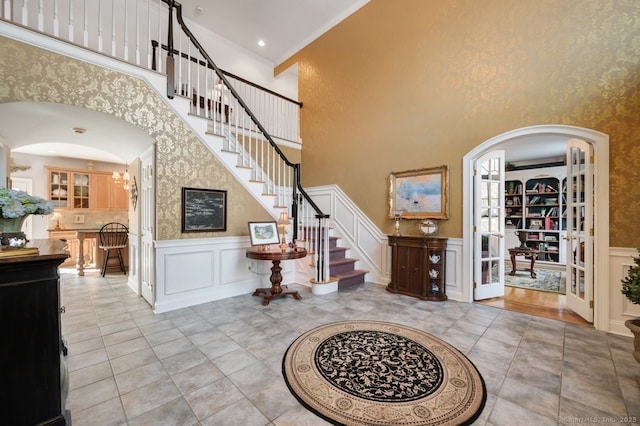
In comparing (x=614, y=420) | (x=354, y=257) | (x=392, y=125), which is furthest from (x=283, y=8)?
(x=614, y=420)

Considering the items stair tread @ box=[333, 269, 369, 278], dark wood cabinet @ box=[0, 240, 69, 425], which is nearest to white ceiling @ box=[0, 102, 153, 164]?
dark wood cabinet @ box=[0, 240, 69, 425]

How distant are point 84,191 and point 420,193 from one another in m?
8.65

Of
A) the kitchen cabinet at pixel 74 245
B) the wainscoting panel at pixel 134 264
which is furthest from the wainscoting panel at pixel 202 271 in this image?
the kitchen cabinet at pixel 74 245

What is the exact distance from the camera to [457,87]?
3859 mm

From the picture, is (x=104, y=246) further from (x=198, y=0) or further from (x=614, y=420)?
(x=614, y=420)

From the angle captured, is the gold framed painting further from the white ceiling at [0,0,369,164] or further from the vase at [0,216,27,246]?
the vase at [0,216,27,246]

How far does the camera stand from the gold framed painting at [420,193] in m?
3.98

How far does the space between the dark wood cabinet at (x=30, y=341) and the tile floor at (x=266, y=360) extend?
0.30 meters

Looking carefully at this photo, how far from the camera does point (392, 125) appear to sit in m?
4.59

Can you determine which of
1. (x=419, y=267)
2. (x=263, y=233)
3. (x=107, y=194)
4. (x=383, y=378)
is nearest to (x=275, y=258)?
(x=263, y=233)

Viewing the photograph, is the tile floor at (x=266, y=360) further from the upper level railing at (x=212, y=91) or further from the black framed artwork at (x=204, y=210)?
the upper level railing at (x=212, y=91)

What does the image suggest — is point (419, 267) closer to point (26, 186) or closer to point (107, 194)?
point (107, 194)

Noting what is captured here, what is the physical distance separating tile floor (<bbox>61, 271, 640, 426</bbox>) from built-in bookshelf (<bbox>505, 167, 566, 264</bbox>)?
17.0 ft

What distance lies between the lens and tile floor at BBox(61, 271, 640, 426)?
162cm
